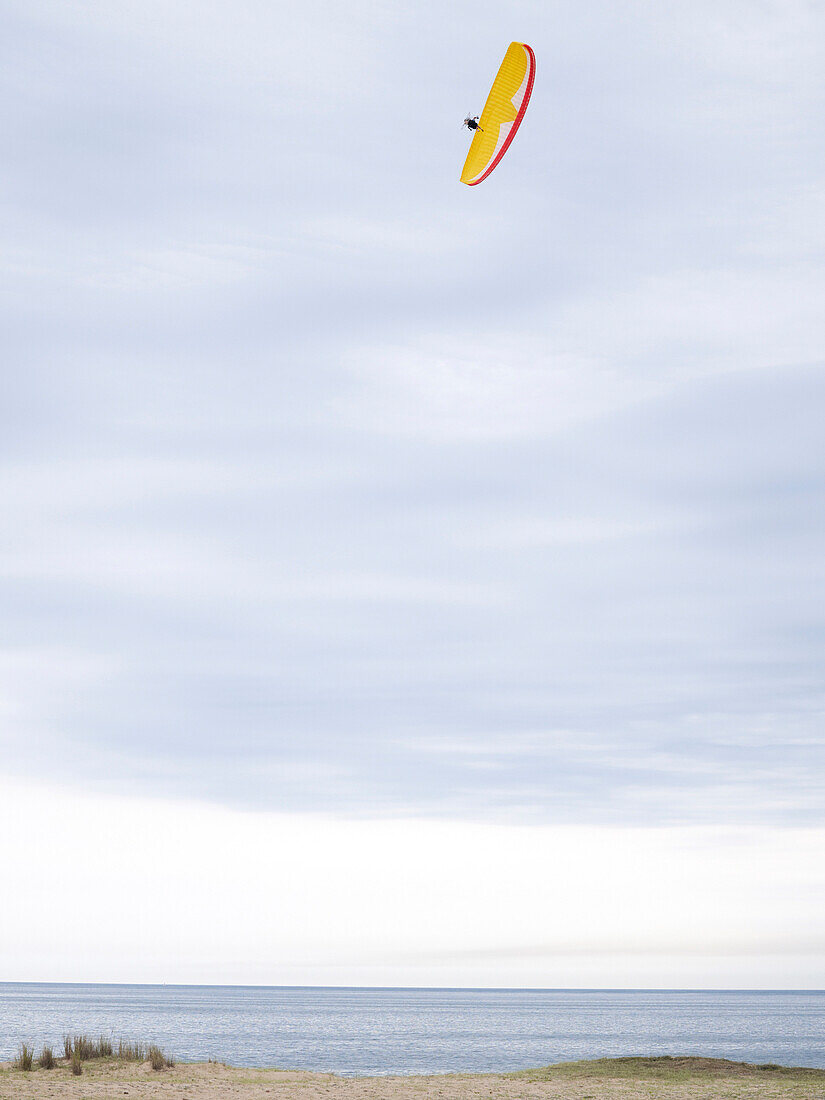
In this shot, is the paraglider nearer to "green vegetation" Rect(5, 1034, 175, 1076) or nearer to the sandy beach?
the sandy beach

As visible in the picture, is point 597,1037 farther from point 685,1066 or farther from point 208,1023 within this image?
point 685,1066

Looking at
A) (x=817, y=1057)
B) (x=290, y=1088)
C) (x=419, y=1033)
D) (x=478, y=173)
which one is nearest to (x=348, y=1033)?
(x=419, y=1033)

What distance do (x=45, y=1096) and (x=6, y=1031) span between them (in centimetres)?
6958

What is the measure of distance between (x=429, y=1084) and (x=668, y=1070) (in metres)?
10.7

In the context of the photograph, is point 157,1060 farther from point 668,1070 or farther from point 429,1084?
point 668,1070

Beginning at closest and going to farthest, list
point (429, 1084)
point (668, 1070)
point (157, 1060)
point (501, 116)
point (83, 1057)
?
point (501, 116)
point (429, 1084)
point (157, 1060)
point (83, 1057)
point (668, 1070)

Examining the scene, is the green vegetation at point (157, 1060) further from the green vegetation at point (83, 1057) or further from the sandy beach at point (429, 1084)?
the sandy beach at point (429, 1084)

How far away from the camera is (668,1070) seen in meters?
40.7

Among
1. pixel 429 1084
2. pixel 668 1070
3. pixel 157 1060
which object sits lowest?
pixel 668 1070

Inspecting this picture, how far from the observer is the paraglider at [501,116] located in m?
29.0

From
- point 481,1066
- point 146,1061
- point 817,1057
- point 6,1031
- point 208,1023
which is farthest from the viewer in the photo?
point 208,1023

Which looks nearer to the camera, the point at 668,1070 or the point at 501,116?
the point at 501,116

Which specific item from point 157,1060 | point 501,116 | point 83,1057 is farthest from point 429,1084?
point 501,116

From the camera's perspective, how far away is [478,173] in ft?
94.8
